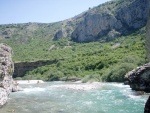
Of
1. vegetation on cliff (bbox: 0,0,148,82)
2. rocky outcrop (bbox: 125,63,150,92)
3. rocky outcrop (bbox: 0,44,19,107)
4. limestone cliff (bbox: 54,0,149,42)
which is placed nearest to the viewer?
rocky outcrop (bbox: 125,63,150,92)

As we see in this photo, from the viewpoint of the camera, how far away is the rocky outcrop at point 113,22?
15600 cm

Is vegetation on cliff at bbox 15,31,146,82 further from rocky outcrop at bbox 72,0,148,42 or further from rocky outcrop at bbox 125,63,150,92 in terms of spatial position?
rocky outcrop at bbox 125,63,150,92

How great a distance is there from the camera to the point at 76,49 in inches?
6668

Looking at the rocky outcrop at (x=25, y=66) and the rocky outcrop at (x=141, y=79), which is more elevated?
the rocky outcrop at (x=141, y=79)

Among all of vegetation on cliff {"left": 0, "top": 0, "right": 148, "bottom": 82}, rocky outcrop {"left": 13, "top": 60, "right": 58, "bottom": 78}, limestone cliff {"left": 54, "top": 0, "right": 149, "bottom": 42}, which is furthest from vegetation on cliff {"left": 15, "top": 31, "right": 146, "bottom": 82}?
limestone cliff {"left": 54, "top": 0, "right": 149, "bottom": 42}

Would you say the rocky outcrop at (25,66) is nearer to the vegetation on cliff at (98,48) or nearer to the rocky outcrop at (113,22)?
the vegetation on cliff at (98,48)

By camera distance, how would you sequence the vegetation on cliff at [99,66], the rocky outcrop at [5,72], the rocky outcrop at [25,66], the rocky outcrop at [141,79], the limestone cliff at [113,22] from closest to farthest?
the rocky outcrop at [141,79] < the rocky outcrop at [5,72] < the vegetation on cliff at [99,66] < the rocky outcrop at [25,66] < the limestone cliff at [113,22]

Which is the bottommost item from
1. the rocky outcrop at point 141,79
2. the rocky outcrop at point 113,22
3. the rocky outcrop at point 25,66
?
the rocky outcrop at point 25,66

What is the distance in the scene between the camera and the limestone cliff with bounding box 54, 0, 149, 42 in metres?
156

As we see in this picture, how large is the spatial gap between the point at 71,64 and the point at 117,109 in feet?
292

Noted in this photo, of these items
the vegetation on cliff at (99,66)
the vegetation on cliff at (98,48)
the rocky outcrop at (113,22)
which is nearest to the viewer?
the vegetation on cliff at (99,66)

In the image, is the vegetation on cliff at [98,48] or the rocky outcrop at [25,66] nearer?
the vegetation on cliff at [98,48]

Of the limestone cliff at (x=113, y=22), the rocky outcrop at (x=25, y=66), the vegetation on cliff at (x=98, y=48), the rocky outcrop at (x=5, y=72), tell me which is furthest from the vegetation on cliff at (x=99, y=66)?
the rocky outcrop at (x=5, y=72)

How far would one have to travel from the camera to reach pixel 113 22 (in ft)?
551
